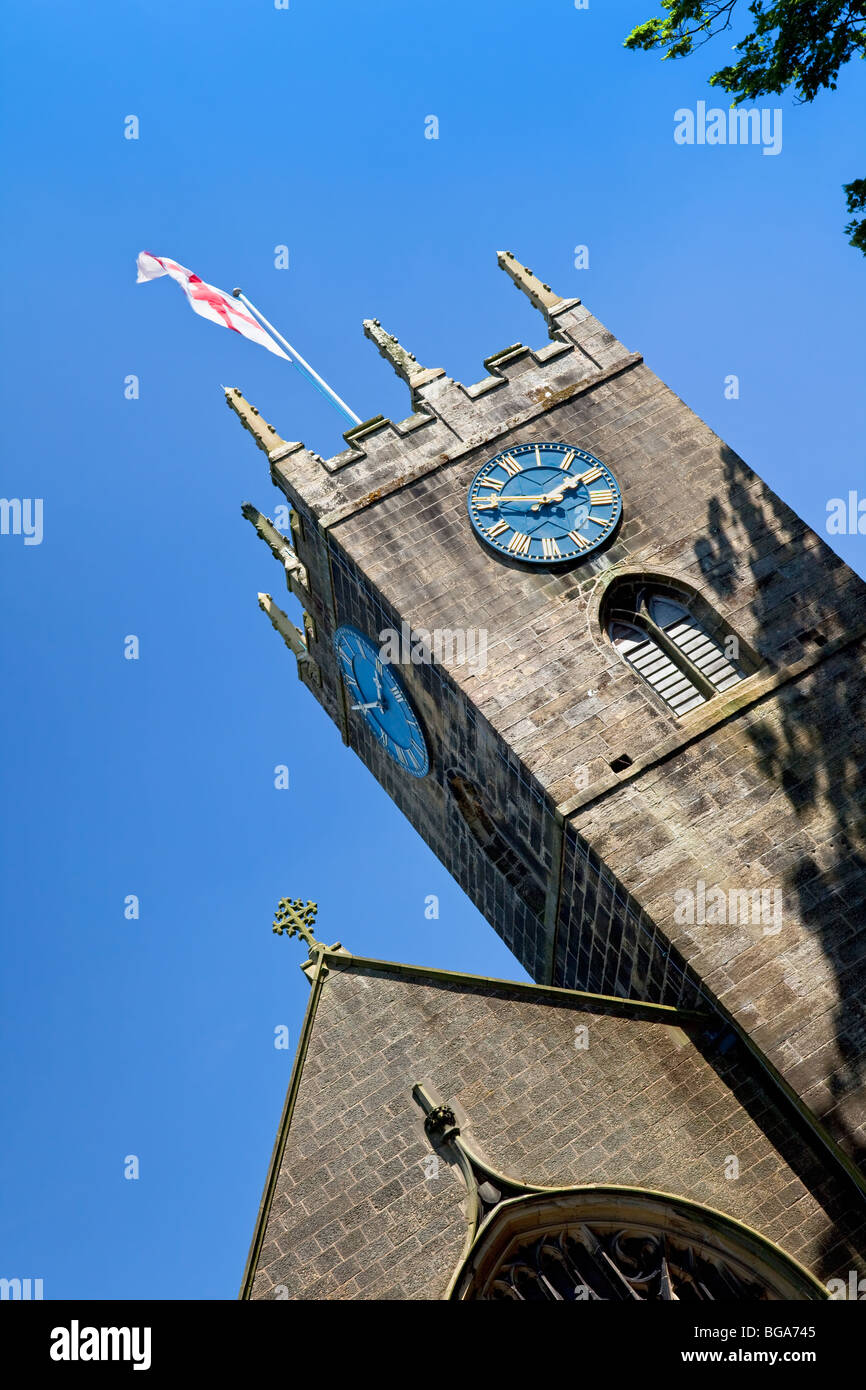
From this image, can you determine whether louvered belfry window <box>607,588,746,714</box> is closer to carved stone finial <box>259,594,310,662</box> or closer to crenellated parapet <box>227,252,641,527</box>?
crenellated parapet <box>227,252,641,527</box>

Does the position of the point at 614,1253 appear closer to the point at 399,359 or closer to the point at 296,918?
the point at 296,918

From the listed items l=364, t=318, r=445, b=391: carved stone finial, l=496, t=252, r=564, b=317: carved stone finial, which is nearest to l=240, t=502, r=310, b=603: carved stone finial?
l=364, t=318, r=445, b=391: carved stone finial

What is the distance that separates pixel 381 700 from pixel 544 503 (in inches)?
270

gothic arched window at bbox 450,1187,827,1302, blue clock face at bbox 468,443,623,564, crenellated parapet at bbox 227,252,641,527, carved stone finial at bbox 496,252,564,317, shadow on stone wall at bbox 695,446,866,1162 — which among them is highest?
carved stone finial at bbox 496,252,564,317

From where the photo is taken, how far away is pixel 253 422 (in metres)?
34.3

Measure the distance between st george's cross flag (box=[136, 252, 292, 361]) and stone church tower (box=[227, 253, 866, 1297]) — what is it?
8.41 feet

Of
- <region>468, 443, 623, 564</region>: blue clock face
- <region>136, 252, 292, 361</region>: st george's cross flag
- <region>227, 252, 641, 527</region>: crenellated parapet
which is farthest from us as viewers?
<region>136, 252, 292, 361</region>: st george's cross flag

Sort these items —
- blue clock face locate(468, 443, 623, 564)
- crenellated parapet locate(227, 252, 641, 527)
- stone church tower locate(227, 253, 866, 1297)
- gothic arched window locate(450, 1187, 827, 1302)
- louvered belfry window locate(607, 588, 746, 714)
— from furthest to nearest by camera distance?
crenellated parapet locate(227, 252, 641, 527), blue clock face locate(468, 443, 623, 564), louvered belfry window locate(607, 588, 746, 714), stone church tower locate(227, 253, 866, 1297), gothic arched window locate(450, 1187, 827, 1302)

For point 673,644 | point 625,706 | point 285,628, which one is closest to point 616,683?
point 625,706

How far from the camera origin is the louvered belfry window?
26781mm
